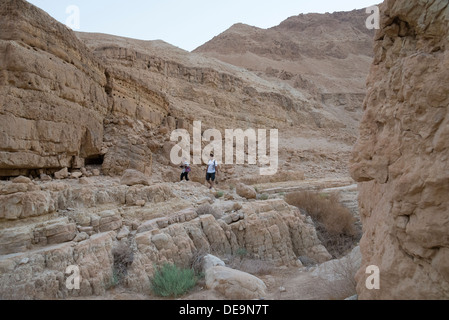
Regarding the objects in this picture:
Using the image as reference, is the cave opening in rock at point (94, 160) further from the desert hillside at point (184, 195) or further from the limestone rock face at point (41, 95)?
the limestone rock face at point (41, 95)

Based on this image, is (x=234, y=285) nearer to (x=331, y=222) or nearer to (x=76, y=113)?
(x=331, y=222)

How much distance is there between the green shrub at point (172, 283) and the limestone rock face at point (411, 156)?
2.14 metres

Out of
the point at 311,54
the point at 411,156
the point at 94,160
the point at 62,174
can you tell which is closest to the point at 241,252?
the point at 411,156

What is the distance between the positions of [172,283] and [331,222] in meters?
4.98

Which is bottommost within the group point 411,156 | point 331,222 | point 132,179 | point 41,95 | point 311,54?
point 331,222

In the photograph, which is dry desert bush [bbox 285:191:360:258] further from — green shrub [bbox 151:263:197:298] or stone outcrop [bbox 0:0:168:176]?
stone outcrop [bbox 0:0:168:176]

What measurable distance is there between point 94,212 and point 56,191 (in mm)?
781

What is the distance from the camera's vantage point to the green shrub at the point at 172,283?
Result: 11.6 ft

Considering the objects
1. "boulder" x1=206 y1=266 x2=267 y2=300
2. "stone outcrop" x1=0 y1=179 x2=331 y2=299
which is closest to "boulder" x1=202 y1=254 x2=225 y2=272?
"stone outcrop" x1=0 y1=179 x2=331 y2=299

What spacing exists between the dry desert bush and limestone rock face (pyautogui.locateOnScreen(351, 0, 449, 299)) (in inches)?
175

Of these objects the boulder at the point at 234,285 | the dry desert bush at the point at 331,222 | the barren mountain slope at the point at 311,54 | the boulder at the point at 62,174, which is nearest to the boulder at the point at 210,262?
the boulder at the point at 234,285

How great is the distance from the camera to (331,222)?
23.5 ft

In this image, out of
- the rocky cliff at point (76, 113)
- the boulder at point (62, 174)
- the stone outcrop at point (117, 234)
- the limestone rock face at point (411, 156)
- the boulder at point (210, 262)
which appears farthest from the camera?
the boulder at point (62, 174)

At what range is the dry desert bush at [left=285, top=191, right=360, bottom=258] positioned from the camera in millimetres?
6753
